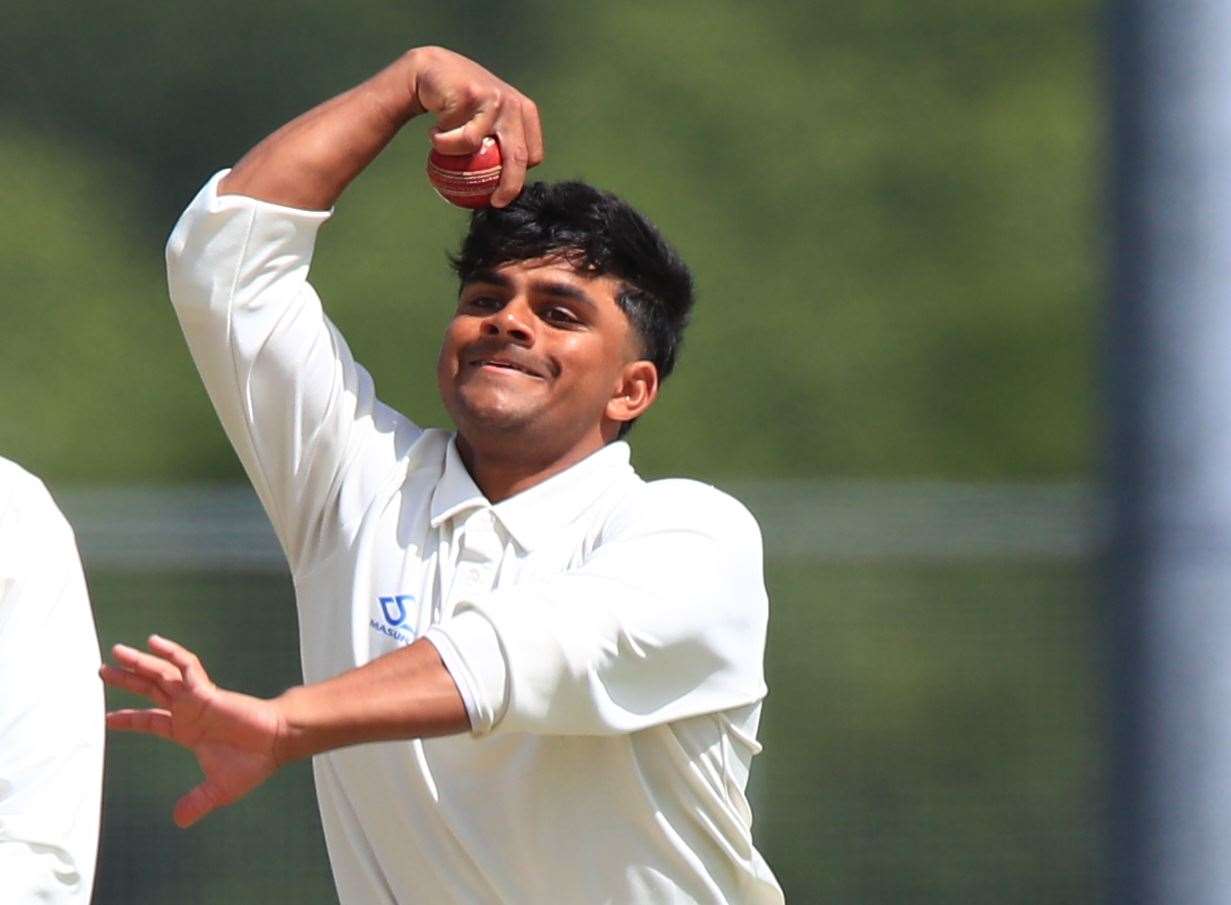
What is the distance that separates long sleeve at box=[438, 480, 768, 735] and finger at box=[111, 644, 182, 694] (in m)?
0.38

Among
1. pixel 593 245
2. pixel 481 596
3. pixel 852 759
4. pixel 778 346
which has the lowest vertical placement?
pixel 852 759

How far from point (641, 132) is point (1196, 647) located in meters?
10.1

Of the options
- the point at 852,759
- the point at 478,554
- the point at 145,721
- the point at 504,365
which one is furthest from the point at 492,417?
the point at 852,759

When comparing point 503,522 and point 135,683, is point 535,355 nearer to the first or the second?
point 503,522

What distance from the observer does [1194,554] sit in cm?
209

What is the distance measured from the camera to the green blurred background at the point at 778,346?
27.1 ft

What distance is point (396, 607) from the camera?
3.31 metres

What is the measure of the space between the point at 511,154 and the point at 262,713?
1060 millimetres

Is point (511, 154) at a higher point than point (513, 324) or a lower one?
higher

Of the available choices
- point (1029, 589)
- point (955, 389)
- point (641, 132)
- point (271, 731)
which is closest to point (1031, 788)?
point (1029, 589)

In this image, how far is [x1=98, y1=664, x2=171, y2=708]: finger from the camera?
8.59ft

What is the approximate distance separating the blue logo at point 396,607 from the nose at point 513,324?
392 millimetres

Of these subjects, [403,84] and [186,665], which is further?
[403,84]

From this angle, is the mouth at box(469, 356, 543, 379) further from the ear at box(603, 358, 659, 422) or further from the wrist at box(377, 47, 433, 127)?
the wrist at box(377, 47, 433, 127)
